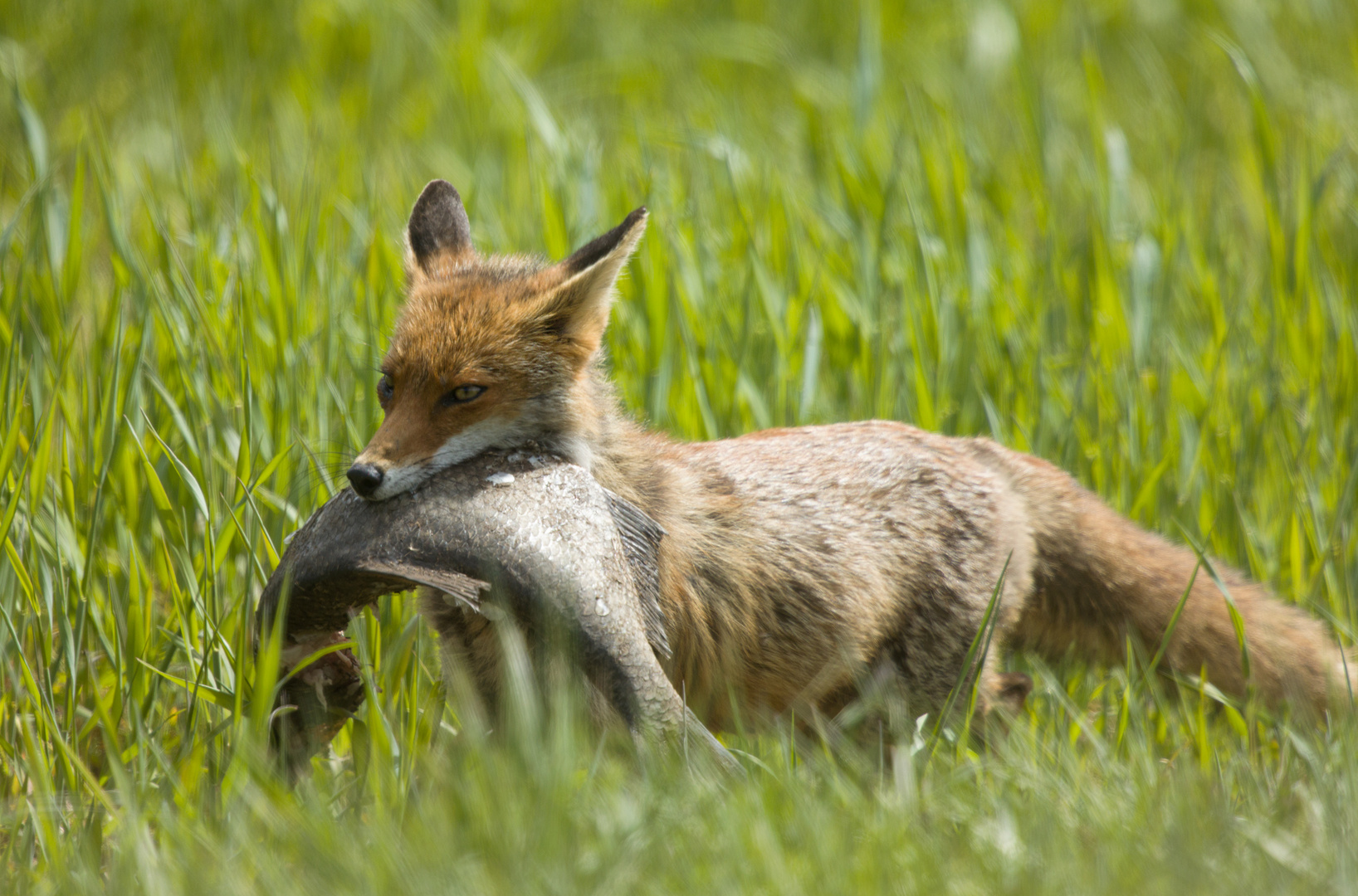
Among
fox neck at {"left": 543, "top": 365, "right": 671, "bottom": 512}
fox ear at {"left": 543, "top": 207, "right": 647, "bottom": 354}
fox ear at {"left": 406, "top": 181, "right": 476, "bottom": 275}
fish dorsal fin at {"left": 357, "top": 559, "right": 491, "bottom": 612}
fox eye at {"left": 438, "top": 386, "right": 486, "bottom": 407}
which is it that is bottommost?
fish dorsal fin at {"left": 357, "top": 559, "right": 491, "bottom": 612}

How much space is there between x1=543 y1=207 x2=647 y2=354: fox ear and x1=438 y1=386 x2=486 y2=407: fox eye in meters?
0.38

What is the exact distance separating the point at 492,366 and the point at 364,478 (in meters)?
0.60

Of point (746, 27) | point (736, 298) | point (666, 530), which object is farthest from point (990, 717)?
point (746, 27)

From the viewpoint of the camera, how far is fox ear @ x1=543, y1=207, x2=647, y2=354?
368 cm

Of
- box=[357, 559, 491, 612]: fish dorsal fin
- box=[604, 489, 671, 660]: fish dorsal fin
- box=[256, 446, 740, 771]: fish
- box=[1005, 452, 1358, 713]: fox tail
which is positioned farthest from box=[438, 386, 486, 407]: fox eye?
box=[1005, 452, 1358, 713]: fox tail

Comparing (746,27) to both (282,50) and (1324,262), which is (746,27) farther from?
(1324,262)

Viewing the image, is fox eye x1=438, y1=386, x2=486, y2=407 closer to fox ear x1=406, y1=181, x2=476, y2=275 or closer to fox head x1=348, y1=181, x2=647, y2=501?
fox head x1=348, y1=181, x2=647, y2=501

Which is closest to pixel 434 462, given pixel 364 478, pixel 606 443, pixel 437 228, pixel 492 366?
pixel 364 478

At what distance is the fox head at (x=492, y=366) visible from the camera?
339 cm

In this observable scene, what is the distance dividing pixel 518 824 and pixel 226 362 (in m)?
2.69

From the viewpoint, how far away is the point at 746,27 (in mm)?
11133

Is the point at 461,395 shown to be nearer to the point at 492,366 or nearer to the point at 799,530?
the point at 492,366

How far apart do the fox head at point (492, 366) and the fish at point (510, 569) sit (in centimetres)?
11

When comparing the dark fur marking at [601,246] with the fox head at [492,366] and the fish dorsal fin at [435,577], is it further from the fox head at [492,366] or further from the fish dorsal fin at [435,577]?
the fish dorsal fin at [435,577]
